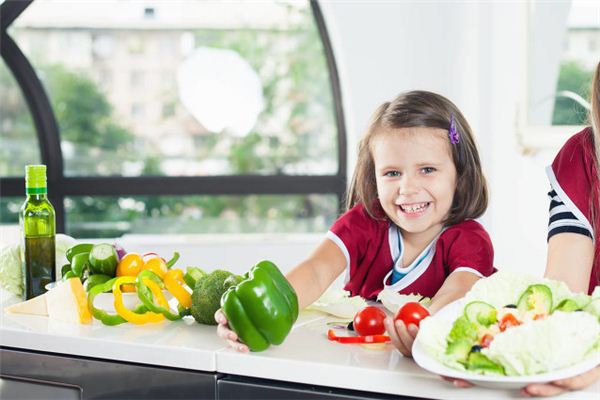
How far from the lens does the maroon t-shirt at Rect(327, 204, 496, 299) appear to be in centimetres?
202

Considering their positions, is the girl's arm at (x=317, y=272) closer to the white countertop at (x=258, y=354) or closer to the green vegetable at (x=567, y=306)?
the white countertop at (x=258, y=354)

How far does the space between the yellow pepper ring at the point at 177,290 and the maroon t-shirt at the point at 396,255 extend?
50 centimetres

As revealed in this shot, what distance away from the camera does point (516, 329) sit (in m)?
1.27

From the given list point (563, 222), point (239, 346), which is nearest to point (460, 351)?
point (239, 346)

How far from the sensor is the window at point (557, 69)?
3150 millimetres

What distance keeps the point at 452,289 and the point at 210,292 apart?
0.55 metres

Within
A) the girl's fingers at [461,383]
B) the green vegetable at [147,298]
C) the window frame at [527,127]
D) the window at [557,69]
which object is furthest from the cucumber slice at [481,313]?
the window frame at [527,127]

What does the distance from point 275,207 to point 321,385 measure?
3831 mm

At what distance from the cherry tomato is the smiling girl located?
1.64ft

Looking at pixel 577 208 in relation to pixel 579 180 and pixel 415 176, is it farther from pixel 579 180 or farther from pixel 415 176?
pixel 415 176

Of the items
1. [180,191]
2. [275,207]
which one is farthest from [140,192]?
[275,207]

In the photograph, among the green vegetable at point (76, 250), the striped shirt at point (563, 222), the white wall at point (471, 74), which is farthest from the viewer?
the white wall at point (471, 74)

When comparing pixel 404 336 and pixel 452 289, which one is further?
pixel 452 289

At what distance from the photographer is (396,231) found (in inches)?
85.8
